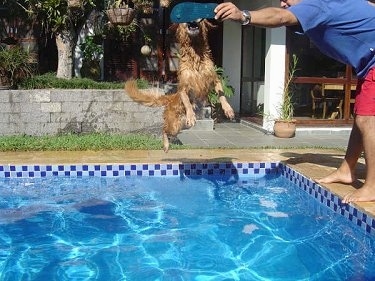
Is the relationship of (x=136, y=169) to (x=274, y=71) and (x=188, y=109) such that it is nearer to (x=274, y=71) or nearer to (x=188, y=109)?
(x=188, y=109)

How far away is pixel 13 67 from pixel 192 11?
604 centimetres

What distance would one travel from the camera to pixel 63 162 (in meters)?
6.86

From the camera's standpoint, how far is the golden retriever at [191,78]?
4.97 meters

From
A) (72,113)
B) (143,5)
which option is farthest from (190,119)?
(143,5)

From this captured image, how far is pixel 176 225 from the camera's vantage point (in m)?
5.36

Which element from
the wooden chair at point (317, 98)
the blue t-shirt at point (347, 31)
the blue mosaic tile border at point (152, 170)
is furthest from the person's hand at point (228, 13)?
the wooden chair at point (317, 98)

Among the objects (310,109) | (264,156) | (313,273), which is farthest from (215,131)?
(313,273)

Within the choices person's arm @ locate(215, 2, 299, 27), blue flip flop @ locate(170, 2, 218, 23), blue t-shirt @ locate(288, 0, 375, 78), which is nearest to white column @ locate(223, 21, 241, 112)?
blue t-shirt @ locate(288, 0, 375, 78)

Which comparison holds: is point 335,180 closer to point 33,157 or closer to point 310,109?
point 33,157

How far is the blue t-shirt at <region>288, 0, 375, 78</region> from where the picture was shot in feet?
14.6

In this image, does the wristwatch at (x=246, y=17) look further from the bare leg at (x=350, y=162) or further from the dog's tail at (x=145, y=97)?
the dog's tail at (x=145, y=97)

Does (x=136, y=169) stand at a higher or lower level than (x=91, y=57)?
lower

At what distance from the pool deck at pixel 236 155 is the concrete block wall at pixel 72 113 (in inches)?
40.7

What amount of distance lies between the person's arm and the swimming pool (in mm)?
1978
